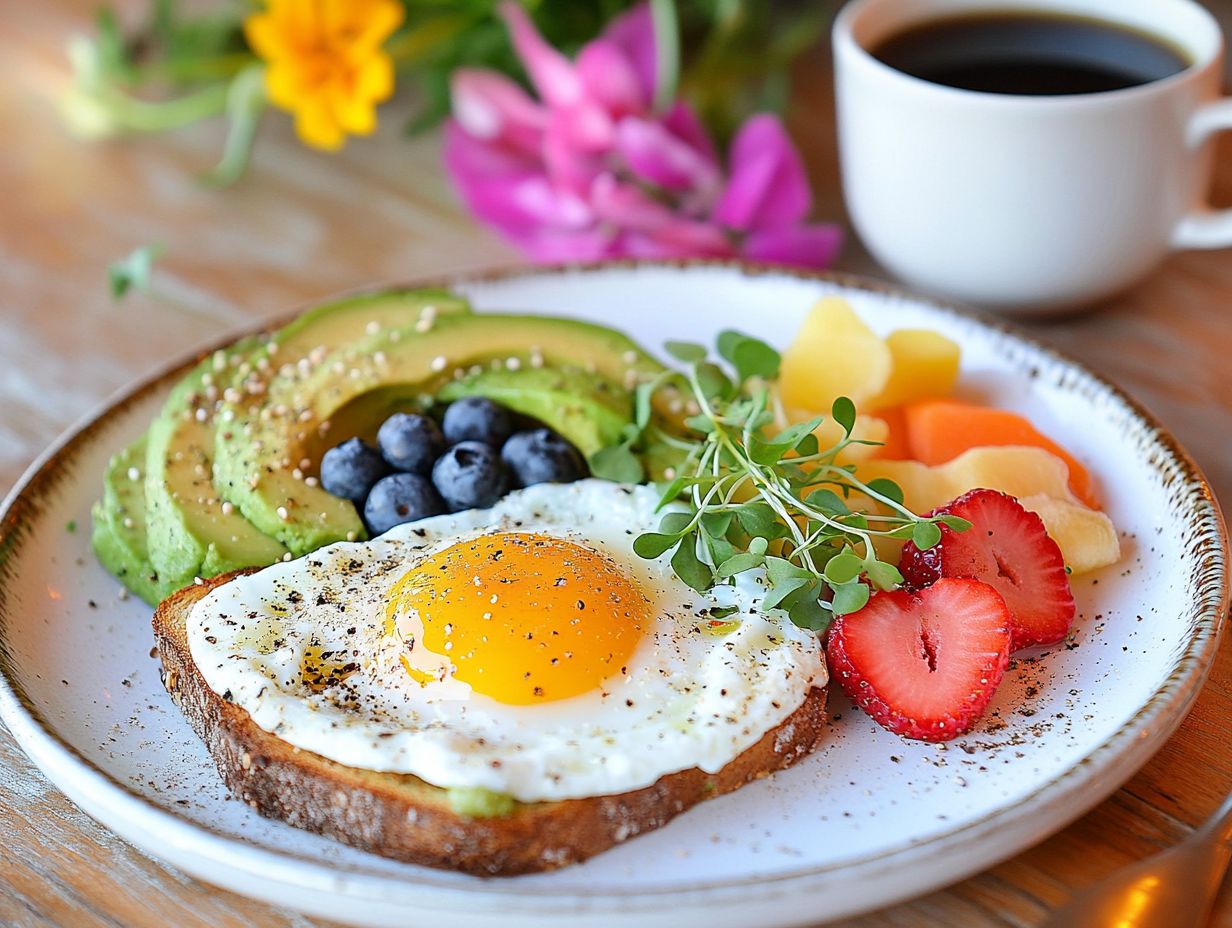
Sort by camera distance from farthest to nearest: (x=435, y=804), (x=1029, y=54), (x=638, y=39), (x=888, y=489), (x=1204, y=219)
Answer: (x=638, y=39), (x=1029, y=54), (x=1204, y=219), (x=888, y=489), (x=435, y=804)

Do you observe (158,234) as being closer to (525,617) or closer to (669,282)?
(669,282)

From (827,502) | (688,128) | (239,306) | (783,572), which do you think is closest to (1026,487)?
(827,502)

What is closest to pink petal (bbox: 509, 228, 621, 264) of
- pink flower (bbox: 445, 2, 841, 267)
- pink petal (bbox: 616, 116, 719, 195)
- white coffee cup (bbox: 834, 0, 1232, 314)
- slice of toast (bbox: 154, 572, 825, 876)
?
pink flower (bbox: 445, 2, 841, 267)

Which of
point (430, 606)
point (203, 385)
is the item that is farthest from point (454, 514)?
point (203, 385)

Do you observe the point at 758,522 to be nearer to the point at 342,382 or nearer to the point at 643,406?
the point at 643,406

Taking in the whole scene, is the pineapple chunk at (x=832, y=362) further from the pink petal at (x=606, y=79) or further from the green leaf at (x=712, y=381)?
the pink petal at (x=606, y=79)

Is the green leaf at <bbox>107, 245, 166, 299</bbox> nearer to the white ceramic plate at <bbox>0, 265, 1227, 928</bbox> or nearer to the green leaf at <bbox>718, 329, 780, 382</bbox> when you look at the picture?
the white ceramic plate at <bbox>0, 265, 1227, 928</bbox>
